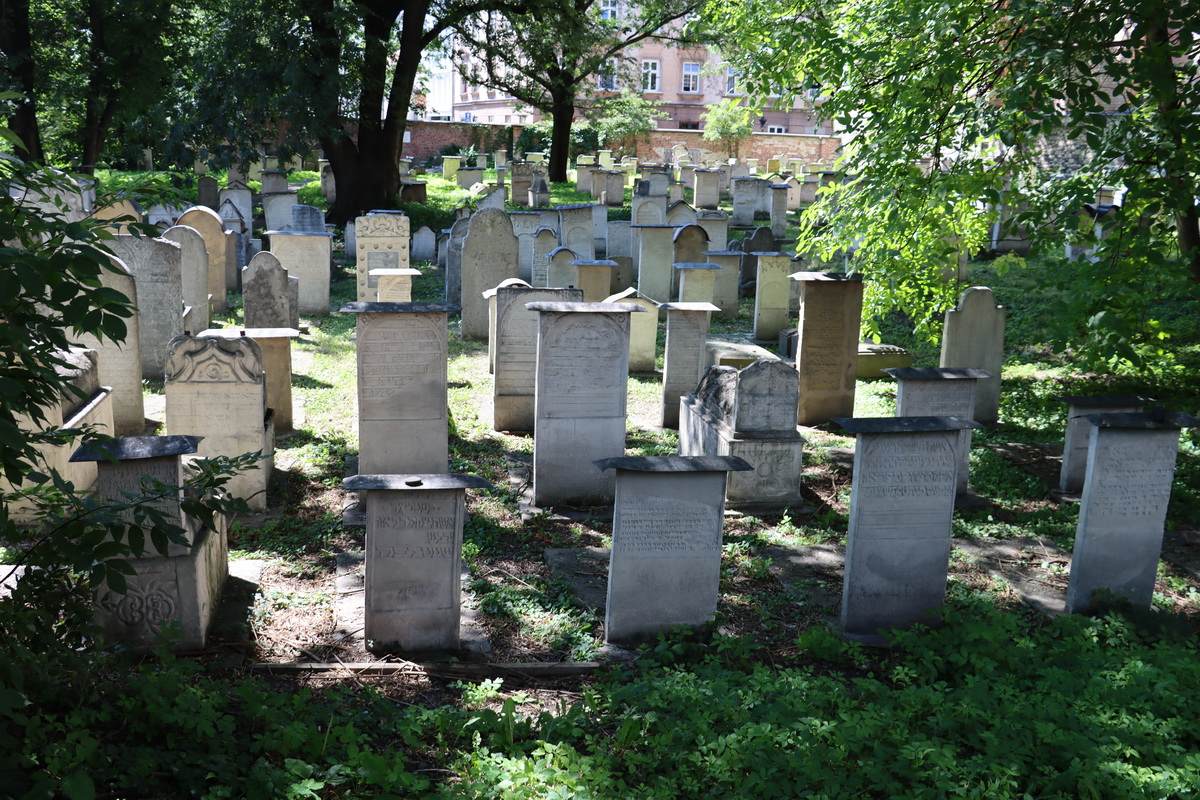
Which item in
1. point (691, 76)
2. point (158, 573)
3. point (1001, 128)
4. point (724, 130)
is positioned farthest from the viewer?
point (691, 76)

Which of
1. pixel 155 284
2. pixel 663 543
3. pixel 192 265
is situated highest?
pixel 192 265

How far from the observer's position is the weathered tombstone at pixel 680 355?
10172 millimetres

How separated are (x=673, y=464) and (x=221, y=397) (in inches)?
152

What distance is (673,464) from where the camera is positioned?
18.0ft

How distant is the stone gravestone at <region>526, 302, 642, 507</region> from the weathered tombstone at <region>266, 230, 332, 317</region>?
333 inches

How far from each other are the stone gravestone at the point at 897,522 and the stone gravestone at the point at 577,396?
2526 millimetres

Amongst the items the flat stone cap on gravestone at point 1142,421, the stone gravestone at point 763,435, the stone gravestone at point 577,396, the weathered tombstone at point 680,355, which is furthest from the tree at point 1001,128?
the stone gravestone at point 577,396

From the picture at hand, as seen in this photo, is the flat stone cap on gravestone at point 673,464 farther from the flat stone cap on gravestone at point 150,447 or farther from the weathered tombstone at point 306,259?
the weathered tombstone at point 306,259

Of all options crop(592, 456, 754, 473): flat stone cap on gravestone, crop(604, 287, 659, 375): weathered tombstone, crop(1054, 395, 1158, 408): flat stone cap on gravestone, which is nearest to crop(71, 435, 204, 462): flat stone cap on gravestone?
crop(592, 456, 754, 473): flat stone cap on gravestone

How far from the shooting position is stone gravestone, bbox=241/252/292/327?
38.3 ft

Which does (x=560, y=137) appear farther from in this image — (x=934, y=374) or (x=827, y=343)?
(x=934, y=374)

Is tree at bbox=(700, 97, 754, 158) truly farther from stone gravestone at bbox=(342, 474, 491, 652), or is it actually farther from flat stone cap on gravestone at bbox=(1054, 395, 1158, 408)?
stone gravestone at bbox=(342, 474, 491, 652)

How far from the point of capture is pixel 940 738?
13.6 ft

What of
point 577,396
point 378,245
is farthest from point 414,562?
point 378,245
